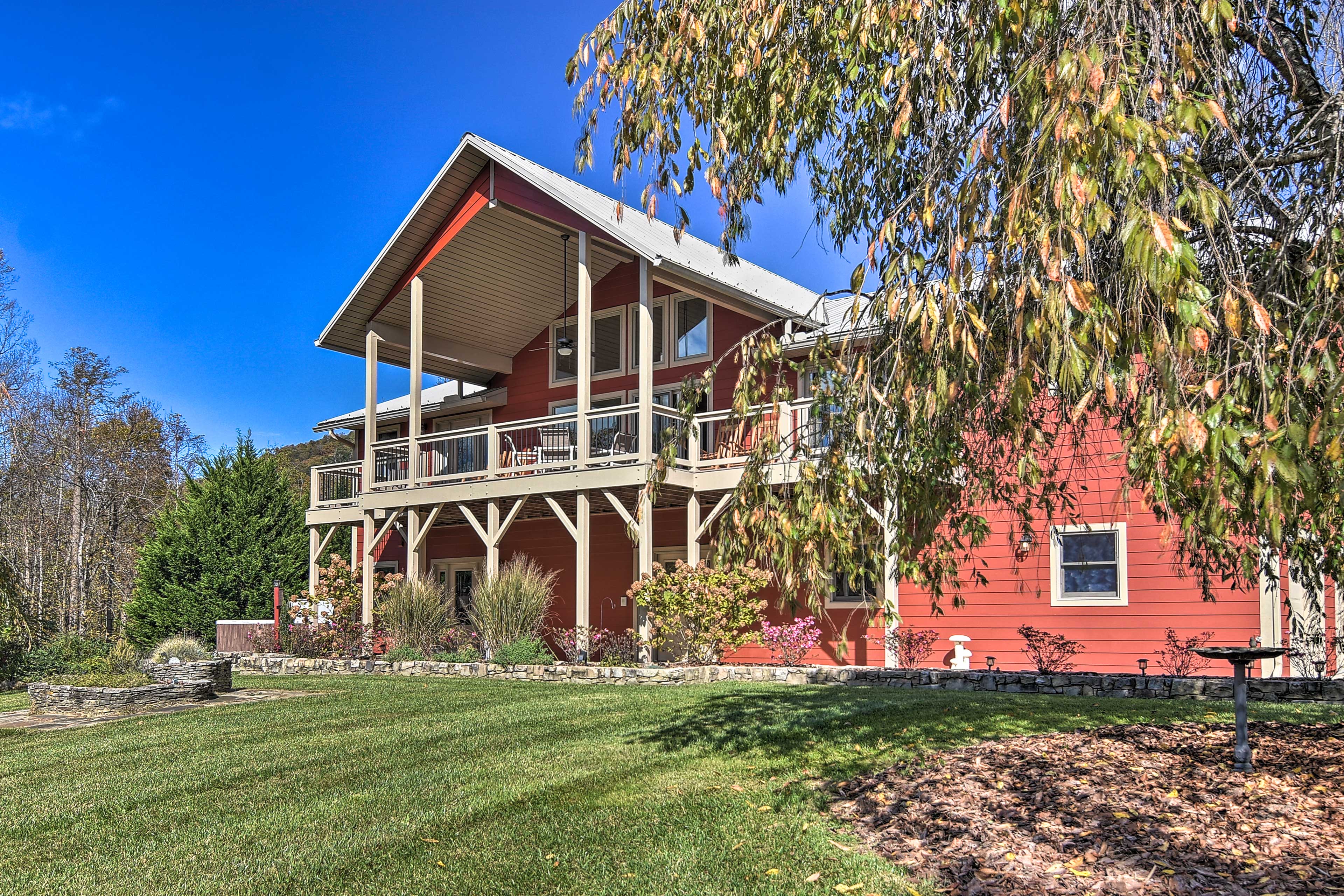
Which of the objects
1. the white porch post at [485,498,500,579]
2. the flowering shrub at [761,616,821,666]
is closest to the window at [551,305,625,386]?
the white porch post at [485,498,500,579]

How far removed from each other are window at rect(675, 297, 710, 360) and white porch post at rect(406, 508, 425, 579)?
5.27 m

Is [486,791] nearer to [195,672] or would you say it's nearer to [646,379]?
[195,672]

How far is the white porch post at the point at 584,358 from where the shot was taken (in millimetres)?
15180

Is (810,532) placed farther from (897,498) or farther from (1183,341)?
(1183,341)

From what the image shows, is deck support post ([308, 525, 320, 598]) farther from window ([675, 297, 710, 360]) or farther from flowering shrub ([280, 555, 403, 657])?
window ([675, 297, 710, 360])

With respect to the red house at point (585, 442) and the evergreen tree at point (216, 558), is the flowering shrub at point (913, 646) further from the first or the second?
the evergreen tree at point (216, 558)

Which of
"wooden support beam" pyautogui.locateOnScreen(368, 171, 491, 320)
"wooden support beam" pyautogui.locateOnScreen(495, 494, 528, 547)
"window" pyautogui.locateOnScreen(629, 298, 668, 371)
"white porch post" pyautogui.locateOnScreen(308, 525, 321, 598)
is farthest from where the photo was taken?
"white porch post" pyautogui.locateOnScreen(308, 525, 321, 598)

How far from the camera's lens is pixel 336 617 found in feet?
61.1

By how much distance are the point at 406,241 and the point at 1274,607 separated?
587 inches

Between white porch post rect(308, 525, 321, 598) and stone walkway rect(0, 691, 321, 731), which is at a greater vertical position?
white porch post rect(308, 525, 321, 598)

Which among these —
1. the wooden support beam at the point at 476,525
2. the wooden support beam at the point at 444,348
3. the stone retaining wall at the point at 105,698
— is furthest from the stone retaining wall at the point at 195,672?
the wooden support beam at the point at 444,348

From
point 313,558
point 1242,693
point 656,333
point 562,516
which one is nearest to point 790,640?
point 562,516

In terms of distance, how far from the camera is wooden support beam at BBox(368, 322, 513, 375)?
63.8 feet

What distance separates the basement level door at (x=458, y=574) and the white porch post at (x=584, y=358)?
668 cm
